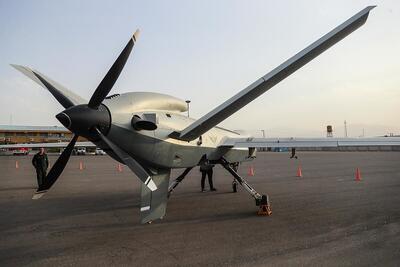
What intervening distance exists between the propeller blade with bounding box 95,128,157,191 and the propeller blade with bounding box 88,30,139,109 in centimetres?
74

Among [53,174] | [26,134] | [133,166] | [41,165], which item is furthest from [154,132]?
[26,134]

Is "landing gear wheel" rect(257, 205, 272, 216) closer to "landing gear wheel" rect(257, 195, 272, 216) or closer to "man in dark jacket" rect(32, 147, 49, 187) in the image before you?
"landing gear wheel" rect(257, 195, 272, 216)

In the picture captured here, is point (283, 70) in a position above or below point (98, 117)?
above

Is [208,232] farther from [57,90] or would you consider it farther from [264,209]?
[57,90]

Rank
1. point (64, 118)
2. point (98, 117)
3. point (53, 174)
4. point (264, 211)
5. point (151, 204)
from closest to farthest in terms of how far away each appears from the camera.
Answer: point (64, 118) < point (98, 117) < point (53, 174) < point (151, 204) < point (264, 211)

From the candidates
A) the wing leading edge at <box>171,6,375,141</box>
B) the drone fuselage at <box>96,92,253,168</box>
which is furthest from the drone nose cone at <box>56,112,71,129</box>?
the wing leading edge at <box>171,6,375,141</box>

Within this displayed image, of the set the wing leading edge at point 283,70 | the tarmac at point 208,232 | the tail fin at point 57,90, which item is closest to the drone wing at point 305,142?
the tarmac at point 208,232

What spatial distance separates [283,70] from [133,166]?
3888 millimetres

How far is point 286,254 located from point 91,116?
15.5 feet

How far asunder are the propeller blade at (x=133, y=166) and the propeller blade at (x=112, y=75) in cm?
74

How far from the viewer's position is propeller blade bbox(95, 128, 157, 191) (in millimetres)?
6980

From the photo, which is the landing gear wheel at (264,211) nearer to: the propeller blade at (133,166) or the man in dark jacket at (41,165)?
the propeller blade at (133,166)

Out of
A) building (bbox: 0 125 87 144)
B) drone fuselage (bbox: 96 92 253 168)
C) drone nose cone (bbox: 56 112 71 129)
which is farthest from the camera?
building (bbox: 0 125 87 144)

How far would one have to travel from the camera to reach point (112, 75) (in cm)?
672
